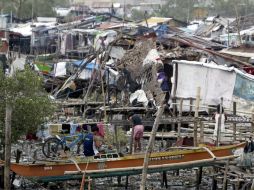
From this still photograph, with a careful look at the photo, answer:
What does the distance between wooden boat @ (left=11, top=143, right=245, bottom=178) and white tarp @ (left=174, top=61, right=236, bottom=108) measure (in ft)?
22.0

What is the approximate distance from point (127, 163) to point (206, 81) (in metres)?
8.00

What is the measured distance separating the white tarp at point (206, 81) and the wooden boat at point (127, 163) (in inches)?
265

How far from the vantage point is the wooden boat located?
15266mm

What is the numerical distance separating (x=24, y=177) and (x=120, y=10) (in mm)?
50832

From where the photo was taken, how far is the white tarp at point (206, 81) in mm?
22109

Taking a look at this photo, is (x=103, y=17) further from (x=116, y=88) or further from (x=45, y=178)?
(x=45, y=178)

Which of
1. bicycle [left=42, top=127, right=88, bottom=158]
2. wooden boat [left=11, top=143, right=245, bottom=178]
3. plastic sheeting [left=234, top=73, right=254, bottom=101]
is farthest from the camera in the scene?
plastic sheeting [left=234, top=73, right=254, bottom=101]

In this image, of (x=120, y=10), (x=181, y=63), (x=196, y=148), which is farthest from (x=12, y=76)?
(x=120, y=10)

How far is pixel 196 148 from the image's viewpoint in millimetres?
15469

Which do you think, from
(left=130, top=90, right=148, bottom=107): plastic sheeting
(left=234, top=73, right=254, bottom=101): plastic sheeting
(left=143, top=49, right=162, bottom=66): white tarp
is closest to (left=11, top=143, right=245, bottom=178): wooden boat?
(left=234, top=73, right=254, bottom=101): plastic sheeting

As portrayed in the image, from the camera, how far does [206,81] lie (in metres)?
22.6

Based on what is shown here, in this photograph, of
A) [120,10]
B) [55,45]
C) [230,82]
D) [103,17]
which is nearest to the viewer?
[230,82]

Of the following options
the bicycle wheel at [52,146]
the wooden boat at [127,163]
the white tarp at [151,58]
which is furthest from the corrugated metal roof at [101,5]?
the wooden boat at [127,163]

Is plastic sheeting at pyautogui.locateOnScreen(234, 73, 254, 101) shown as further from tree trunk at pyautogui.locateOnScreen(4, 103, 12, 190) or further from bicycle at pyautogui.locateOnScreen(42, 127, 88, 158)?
tree trunk at pyautogui.locateOnScreen(4, 103, 12, 190)
